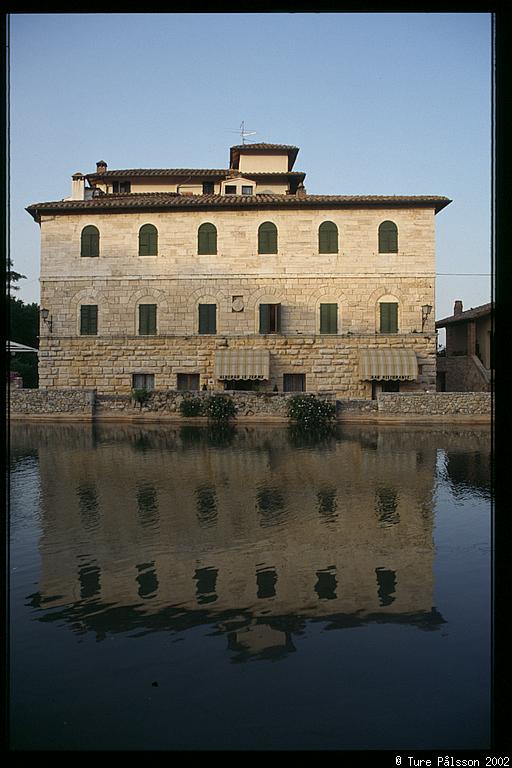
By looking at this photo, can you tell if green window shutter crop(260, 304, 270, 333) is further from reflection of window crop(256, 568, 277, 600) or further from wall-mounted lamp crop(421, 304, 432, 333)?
reflection of window crop(256, 568, 277, 600)

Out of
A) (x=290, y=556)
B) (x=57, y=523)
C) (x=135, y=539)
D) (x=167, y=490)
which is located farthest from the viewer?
(x=167, y=490)

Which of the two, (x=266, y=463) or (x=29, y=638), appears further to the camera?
(x=266, y=463)

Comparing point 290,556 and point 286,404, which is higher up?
point 286,404

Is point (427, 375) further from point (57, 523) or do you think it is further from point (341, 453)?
point (57, 523)

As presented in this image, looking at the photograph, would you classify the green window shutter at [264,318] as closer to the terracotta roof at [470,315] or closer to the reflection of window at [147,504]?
the terracotta roof at [470,315]

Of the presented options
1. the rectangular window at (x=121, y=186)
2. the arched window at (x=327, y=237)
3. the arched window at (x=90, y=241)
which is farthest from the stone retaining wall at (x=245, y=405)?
the rectangular window at (x=121, y=186)

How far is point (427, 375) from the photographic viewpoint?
2741cm

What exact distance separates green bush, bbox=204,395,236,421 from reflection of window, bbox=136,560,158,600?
1671 centimetres

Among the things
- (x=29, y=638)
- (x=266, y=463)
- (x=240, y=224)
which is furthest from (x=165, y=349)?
(x=29, y=638)

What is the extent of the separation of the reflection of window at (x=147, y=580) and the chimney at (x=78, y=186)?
27732mm

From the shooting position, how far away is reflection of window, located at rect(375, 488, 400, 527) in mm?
9719

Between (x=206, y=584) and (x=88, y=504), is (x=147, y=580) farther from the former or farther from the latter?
(x=88, y=504)
